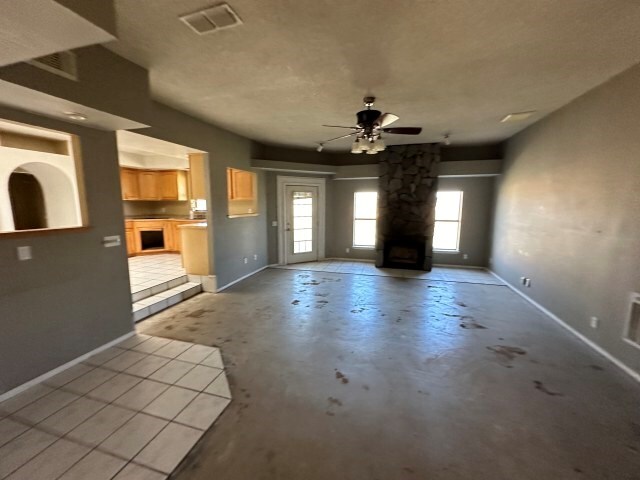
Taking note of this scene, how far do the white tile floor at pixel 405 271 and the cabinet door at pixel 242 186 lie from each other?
183 centimetres

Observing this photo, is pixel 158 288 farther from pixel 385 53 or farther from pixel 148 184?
pixel 385 53

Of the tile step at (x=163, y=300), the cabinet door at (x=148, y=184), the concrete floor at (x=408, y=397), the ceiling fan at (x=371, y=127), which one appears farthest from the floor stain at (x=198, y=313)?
the cabinet door at (x=148, y=184)

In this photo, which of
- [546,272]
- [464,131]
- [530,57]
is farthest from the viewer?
[464,131]

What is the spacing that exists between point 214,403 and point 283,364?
0.69 metres

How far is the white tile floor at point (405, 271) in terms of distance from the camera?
5330 millimetres

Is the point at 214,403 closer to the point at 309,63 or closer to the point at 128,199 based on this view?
the point at 309,63

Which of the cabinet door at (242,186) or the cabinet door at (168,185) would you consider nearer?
the cabinet door at (242,186)

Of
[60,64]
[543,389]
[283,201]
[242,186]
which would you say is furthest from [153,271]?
[543,389]

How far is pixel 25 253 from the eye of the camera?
2123mm

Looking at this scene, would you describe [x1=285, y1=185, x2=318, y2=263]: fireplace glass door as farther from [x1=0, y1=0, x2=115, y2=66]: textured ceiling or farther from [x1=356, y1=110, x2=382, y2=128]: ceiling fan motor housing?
[x1=0, y1=0, x2=115, y2=66]: textured ceiling

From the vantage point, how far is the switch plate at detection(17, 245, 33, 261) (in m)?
2.09

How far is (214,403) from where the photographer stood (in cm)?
198

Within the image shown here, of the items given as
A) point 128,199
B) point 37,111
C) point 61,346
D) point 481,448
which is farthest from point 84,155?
point 128,199

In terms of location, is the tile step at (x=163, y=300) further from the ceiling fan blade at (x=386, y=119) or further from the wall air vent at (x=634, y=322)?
the wall air vent at (x=634, y=322)
